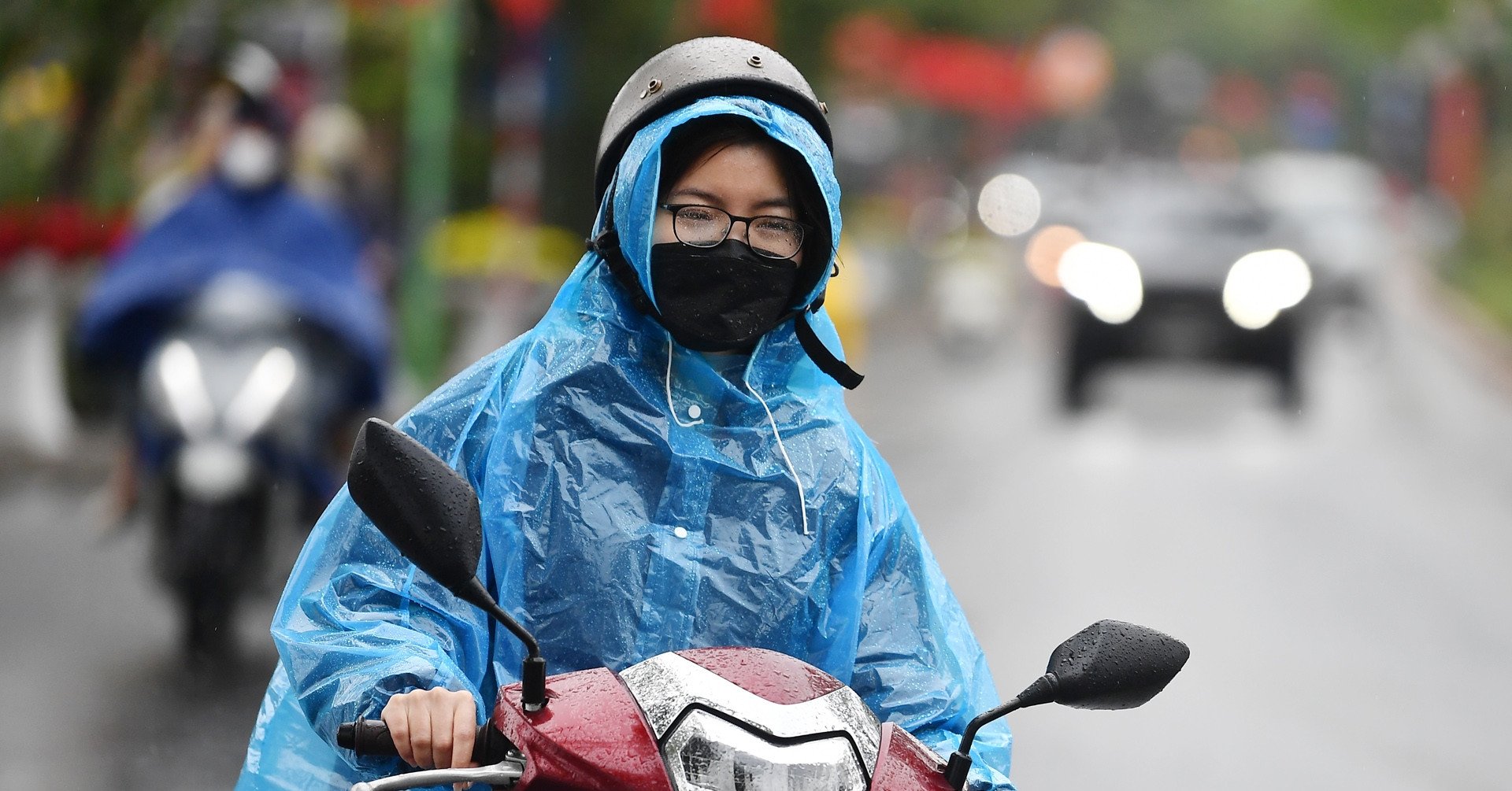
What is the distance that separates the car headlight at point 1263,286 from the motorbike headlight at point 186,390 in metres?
11.7

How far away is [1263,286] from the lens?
675 inches

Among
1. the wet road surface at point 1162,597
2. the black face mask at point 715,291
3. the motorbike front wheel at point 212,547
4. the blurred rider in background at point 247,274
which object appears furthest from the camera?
the blurred rider in background at point 247,274

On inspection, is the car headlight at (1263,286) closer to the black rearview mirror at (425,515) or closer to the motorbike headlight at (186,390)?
the motorbike headlight at (186,390)

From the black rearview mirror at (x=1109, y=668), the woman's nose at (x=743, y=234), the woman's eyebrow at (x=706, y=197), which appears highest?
the woman's eyebrow at (x=706, y=197)

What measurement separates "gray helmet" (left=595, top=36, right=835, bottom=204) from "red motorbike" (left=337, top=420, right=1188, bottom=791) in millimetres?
761

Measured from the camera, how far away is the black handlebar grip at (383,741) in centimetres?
206

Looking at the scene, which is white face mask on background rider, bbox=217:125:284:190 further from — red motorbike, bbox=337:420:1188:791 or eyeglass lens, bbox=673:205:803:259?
red motorbike, bbox=337:420:1188:791

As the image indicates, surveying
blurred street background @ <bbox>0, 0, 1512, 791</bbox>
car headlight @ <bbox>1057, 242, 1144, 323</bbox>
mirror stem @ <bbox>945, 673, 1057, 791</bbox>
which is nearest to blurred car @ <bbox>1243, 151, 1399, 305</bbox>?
blurred street background @ <bbox>0, 0, 1512, 791</bbox>

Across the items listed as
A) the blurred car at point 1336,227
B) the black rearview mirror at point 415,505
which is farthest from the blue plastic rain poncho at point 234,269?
the blurred car at point 1336,227

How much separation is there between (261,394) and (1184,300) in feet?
38.3

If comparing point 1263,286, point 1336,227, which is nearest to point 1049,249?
point 1263,286

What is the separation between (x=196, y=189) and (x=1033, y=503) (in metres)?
5.98

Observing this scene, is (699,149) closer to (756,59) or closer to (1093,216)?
(756,59)

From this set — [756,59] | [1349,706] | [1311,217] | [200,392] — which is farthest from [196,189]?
[1311,217]
